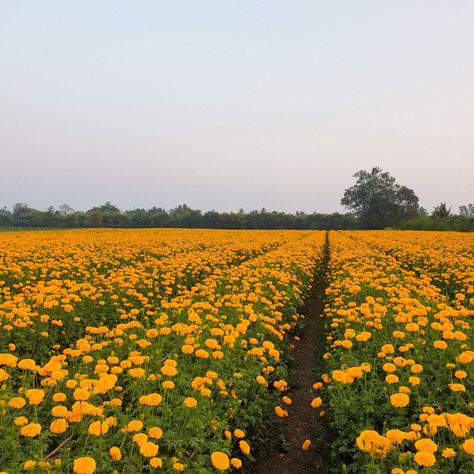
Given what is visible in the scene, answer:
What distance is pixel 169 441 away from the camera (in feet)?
10.1

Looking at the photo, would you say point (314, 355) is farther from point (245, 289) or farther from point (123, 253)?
point (123, 253)

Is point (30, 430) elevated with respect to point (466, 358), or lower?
lower

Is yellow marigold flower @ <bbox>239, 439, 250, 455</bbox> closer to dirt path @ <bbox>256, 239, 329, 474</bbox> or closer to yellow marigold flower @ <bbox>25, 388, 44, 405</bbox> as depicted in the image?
dirt path @ <bbox>256, 239, 329, 474</bbox>

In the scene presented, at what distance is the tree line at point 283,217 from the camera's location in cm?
7425

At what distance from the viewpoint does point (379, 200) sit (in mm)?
85688

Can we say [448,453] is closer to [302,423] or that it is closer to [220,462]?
[220,462]

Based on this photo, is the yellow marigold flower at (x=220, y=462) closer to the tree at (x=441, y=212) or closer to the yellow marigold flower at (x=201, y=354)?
the yellow marigold flower at (x=201, y=354)

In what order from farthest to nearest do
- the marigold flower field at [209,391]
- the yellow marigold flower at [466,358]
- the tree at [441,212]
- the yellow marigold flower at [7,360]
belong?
the tree at [441,212] → the yellow marigold flower at [466,358] → the yellow marigold flower at [7,360] → the marigold flower field at [209,391]

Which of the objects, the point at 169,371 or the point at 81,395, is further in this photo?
the point at 169,371

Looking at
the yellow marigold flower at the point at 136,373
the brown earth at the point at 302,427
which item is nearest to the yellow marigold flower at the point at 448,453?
the brown earth at the point at 302,427

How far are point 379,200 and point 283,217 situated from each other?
21191mm

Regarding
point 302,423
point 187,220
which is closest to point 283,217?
point 187,220

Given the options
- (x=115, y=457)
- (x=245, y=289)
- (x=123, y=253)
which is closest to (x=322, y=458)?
(x=115, y=457)

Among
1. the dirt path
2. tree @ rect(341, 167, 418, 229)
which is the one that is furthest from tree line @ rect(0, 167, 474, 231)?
the dirt path
